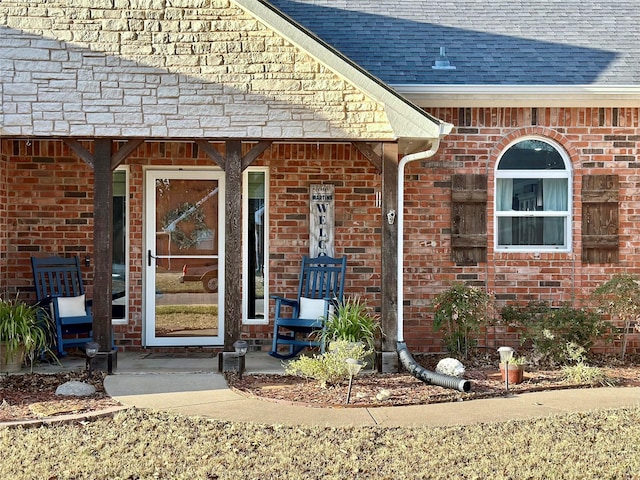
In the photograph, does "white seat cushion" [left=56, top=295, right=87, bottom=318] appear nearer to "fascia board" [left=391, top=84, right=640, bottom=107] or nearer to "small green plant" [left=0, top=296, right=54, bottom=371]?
"small green plant" [left=0, top=296, right=54, bottom=371]

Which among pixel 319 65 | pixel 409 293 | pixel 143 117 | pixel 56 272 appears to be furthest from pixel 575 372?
pixel 56 272

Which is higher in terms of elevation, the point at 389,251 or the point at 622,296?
the point at 389,251

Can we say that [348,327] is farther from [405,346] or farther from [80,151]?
[80,151]

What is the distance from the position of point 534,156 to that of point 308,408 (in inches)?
178

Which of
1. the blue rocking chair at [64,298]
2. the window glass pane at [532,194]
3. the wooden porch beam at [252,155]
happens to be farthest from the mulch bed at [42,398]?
the window glass pane at [532,194]

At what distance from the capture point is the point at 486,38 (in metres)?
9.70

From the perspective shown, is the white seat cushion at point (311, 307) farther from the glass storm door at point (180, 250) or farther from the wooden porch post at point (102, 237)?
the wooden porch post at point (102, 237)

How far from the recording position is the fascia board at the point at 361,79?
23.7ft

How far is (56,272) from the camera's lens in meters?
8.62

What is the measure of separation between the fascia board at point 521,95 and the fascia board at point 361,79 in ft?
3.93

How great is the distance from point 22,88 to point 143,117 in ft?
3.91

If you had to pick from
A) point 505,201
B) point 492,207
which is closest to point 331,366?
point 492,207

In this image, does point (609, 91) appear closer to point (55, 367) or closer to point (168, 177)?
point (168, 177)

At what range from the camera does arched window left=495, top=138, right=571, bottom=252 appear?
8938 millimetres
